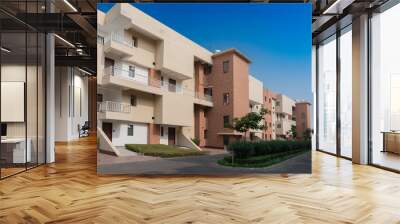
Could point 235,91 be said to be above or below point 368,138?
above

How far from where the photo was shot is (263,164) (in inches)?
201

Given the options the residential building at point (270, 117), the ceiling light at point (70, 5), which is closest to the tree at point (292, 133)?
the residential building at point (270, 117)

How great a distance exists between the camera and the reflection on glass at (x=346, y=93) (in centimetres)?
725

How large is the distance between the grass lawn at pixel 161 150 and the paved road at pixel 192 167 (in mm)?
63

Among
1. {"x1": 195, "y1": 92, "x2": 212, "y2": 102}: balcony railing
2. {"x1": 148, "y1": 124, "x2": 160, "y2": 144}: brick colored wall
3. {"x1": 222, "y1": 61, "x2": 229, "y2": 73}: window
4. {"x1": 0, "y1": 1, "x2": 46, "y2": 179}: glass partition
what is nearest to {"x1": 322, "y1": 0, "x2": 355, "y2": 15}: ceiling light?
{"x1": 222, "y1": 61, "x2": 229, "y2": 73}: window

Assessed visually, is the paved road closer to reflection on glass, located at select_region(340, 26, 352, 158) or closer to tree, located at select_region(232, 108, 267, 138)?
tree, located at select_region(232, 108, 267, 138)

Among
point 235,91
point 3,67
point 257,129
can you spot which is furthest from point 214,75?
point 3,67

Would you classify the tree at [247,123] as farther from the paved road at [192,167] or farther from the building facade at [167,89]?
the paved road at [192,167]

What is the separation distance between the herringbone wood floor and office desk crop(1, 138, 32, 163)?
40 cm

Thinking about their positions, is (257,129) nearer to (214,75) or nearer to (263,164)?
(263,164)

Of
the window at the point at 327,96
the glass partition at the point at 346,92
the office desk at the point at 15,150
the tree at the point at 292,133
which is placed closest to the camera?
the office desk at the point at 15,150

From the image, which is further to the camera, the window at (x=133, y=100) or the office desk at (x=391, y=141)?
the office desk at (x=391, y=141)

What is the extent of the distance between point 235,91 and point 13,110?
3.65m

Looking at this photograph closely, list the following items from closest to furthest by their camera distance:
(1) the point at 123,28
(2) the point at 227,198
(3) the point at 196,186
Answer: (2) the point at 227,198 < (3) the point at 196,186 < (1) the point at 123,28
